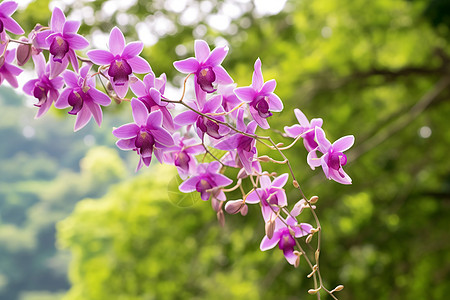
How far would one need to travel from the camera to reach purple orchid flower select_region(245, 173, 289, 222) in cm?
74

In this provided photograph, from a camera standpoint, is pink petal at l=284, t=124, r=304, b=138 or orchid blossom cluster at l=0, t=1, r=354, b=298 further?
pink petal at l=284, t=124, r=304, b=138

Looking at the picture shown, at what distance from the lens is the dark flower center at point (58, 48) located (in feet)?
2.09

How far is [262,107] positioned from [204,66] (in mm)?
92

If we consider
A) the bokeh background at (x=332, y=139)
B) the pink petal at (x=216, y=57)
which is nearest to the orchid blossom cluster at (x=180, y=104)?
the pink petal at (x=216, y=57)

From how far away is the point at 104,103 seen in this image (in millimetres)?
661

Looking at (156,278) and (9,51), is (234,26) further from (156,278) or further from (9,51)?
(9,51)

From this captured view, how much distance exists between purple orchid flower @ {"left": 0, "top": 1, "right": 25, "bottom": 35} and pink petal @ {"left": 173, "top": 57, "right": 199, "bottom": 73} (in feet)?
0.67

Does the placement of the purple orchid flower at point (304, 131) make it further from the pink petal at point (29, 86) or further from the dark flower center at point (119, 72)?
the pink petal at point (29, 86)

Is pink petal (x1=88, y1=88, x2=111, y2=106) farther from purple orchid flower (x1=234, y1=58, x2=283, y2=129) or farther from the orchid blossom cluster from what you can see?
purple orchid flower (x1=234, y1=58, x2=283, y2=129)

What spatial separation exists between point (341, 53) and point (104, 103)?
389 centimetres

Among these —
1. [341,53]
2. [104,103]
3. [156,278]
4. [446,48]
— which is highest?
[104,103]

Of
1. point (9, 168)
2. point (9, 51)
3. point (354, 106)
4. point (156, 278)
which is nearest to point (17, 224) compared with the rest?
point (9, 168)

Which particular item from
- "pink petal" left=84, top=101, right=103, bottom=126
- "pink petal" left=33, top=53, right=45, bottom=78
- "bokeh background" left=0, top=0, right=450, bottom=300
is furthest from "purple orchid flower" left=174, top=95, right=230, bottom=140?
"bokeh background" left=0, top=0, right=450, bottom=300

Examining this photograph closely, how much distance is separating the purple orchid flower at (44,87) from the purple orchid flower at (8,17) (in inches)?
2.6
